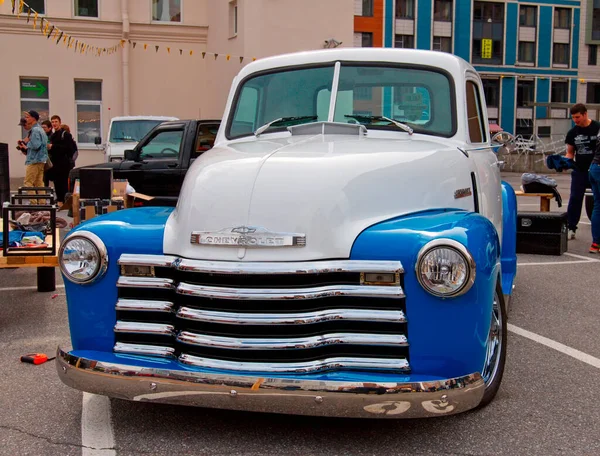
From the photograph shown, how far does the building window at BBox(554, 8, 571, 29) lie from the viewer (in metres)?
58.8

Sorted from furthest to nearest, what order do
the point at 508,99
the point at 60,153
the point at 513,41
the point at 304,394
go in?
1. the point at 508,99
2. the point at 513,41
3. the point at 60,153
4. the point at 304,394

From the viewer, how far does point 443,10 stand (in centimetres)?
5550

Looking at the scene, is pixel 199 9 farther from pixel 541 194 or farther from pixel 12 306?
pixel 12 306

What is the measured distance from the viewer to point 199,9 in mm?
26406

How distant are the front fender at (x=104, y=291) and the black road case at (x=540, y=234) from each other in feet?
22.3

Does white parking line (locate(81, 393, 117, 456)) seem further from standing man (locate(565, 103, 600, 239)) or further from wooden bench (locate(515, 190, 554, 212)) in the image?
standing man (locate(565, 103, 600, 239))

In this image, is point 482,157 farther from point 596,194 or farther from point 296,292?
point 596,194

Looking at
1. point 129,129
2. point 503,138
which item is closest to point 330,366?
point 503,138

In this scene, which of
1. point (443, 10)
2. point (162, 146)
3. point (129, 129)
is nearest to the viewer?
point (162, 146)

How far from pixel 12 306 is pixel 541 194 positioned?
23.1 feet

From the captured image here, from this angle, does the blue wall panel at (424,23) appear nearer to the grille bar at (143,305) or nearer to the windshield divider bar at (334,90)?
the windshield divider bar at (334,90)

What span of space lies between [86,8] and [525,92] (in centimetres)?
4017

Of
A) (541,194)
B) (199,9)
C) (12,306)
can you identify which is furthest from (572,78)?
(12,306)

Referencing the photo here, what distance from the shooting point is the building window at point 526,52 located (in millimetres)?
58125
